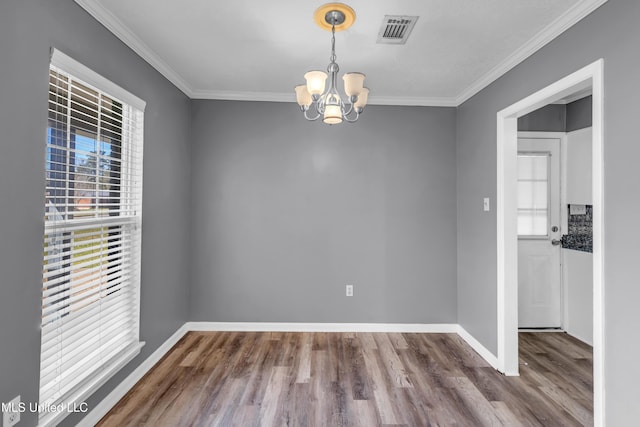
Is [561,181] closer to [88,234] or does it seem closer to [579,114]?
[579,114]

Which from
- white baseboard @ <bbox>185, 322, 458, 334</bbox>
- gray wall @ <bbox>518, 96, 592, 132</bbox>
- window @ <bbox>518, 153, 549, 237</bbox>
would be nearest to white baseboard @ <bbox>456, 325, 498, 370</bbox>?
white baseboard @ <bbox>185, 322, 458, 334</bbox>

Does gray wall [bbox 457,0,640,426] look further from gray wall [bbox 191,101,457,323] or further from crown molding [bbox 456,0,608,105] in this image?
gray wall [bbox 191,101,457,323]

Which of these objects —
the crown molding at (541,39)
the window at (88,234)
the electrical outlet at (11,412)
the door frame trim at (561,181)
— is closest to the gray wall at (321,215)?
the crown molding at (541,39)

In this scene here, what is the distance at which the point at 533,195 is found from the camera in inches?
156

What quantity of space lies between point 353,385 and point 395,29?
2620mm

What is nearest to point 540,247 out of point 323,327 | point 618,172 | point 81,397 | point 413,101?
point 413,101

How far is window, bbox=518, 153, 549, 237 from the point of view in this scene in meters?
3.95

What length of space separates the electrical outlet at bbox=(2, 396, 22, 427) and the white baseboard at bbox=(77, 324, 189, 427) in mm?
539

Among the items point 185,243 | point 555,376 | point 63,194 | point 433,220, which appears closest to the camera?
point 63,194

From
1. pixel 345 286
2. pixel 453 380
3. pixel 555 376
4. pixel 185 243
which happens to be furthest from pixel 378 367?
pixel 185 243

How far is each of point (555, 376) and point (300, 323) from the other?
238 centimetres

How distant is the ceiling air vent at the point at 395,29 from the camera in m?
2.22

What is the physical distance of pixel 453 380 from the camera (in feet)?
9.07

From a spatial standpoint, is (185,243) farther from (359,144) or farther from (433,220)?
(433,220)
